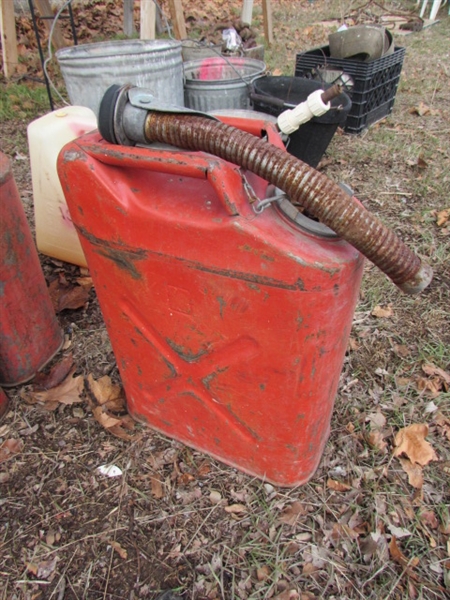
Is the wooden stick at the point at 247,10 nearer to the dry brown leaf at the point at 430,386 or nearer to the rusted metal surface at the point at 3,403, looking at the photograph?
the dry brown leaf at the point at 430,386

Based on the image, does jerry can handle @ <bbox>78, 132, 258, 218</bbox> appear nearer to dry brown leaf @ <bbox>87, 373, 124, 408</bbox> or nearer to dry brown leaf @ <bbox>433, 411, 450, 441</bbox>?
dry brown leaf @ <bbox>87, 373, 124, 408</bbox>

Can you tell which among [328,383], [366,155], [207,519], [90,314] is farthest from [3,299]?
[366,155]

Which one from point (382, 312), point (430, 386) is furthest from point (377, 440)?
point (382, 312)

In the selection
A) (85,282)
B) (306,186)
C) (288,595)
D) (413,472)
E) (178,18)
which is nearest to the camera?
(306,186)

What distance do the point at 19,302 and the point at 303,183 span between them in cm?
123

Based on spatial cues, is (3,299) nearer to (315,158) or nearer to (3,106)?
(315,158)

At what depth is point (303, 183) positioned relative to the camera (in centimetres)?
92

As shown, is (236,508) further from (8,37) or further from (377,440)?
(8,37)

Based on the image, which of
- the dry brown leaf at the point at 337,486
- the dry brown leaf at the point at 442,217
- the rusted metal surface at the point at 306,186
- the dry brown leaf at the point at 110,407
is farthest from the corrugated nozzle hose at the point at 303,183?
the dry brown leaf at the point at 442,217

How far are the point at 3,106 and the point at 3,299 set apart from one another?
3.26 meters

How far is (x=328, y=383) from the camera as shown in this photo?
1188 millimetres

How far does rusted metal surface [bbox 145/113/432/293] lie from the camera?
92cm

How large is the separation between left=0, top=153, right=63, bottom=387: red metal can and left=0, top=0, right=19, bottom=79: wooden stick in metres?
3.69

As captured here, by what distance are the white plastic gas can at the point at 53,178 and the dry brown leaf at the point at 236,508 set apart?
1.47 m
